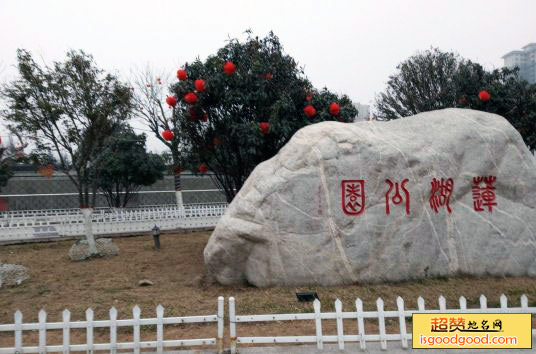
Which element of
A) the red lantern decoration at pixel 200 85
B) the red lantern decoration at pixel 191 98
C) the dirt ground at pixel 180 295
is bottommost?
the dirt ground at pixel 180 295

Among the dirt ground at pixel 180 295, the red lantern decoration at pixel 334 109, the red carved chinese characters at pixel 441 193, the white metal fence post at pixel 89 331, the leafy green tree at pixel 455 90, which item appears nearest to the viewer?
the white metal fence post at pixel 89 331

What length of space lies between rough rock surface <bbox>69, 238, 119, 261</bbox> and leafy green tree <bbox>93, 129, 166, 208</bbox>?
1022cm

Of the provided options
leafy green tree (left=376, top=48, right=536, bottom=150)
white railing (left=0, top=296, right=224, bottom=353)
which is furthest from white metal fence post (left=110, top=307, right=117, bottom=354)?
leafy green tree (left=376, top=48, right=536, bottom=150)

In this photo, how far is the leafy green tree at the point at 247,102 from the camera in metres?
9.11

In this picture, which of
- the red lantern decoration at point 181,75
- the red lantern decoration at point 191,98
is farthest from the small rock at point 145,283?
the red lantern decoration at point 181,75

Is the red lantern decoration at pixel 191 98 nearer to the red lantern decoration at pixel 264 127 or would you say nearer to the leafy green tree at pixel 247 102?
the leafy green tree at pixel 247 102

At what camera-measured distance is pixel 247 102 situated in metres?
9.19

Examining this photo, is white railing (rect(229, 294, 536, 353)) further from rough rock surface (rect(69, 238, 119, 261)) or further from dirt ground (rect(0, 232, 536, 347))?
rough rock surface (rect(69, 238, 119, 261))

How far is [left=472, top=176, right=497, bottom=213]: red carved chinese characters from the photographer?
7141 mm

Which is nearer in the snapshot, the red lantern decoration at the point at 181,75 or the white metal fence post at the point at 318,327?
the white metal fence post at the point at 318,327

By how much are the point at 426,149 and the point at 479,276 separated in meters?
2.46

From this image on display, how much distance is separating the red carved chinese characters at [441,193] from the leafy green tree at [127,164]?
16019 millimetres

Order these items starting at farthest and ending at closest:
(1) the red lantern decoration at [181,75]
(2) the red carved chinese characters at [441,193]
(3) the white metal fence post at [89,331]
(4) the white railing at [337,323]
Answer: (1) the red lantern decoration at [181,75]
(2) the red carved chinese characters at [441,193]
(4) the white railing at [337,323]
(3) the white metal fence post at [89,331]

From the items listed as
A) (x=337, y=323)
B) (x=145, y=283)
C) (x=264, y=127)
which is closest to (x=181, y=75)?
(x=264, y=127)
